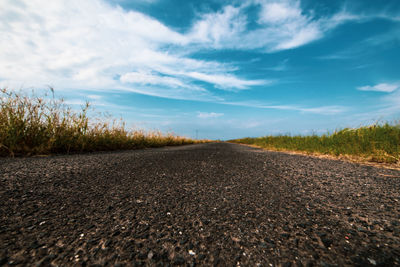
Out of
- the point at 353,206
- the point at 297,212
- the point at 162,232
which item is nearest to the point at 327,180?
the point at 353,206

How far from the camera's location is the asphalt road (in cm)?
87

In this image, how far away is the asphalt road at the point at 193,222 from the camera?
0.87 m

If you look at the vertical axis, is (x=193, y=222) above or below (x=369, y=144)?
below

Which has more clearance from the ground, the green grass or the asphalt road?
the green grass

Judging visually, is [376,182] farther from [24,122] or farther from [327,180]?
[24,122]

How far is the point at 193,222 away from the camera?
1.19m

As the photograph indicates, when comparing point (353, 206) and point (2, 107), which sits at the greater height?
point (2, 107)

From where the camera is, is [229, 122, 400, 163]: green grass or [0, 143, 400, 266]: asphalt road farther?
[229, 122, 400, 163]: green grass

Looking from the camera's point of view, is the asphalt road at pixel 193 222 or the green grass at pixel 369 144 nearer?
the asphalt road at pixel 193 222

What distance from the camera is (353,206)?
1.54m

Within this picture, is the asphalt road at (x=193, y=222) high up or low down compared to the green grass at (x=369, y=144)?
down

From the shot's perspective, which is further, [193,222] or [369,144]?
[369,144]

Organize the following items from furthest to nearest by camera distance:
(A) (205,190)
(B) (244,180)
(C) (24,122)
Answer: (C) (24,122) → (B) (244,180) → (A) (205,190)

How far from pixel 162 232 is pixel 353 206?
1.57m
